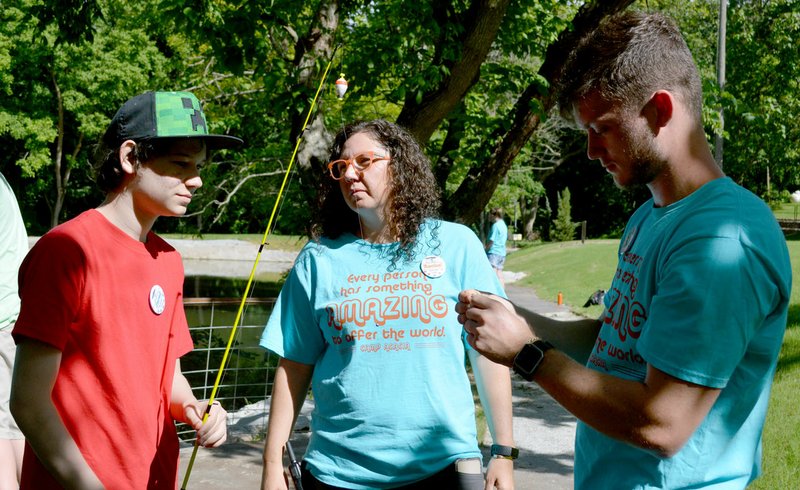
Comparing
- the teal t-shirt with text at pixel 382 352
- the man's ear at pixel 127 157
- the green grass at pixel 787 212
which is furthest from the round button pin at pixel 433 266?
the green grass at pixel 787 212

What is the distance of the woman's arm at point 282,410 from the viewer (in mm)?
2871

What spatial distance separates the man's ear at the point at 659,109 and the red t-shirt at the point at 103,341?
1633mm

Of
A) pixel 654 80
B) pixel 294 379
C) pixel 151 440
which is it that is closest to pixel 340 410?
pixel 294 379

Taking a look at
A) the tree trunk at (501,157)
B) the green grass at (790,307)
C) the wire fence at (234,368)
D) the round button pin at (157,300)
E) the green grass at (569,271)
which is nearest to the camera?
the round button pin at (157,300)

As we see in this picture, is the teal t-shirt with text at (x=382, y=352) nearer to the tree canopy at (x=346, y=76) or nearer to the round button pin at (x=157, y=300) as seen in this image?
the round button pin at (x=157, y=300)

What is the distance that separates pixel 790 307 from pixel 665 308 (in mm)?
11090

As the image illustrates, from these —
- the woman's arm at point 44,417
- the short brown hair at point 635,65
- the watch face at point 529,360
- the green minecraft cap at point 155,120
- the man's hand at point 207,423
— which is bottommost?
the man's hand at point 207,423

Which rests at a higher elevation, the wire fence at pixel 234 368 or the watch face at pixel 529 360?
the watch face at pixel 529 360

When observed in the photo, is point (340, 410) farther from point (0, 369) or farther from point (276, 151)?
point (276, 151)

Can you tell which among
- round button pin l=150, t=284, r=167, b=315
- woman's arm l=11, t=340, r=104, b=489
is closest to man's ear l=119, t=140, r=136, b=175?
round button pin l=150, t=284, r=167, b=315

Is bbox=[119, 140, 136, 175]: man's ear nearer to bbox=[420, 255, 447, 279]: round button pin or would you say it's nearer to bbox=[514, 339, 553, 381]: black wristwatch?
bbox=[420, 255, 447, 279]: round button pin

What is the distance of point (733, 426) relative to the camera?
5.55 ft

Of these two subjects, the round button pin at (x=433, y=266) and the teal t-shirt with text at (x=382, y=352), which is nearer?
the teal t-shirt with text at (x=382, y=352)

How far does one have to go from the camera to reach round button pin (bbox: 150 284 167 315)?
253 cm
